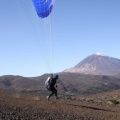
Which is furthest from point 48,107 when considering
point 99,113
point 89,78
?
point 89,78

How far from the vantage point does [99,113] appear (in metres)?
19.0

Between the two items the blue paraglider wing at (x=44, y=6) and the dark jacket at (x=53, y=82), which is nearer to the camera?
the blue paraglider wing at (x=44, y=6)

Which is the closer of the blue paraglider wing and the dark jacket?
the blue paraglider wing

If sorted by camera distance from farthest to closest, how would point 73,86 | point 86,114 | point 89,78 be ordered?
1. point 89,78
2. point 73,86
3. point 86,114

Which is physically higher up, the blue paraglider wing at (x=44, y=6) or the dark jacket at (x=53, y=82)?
the blue paraglider wing at (x=44, y=6)

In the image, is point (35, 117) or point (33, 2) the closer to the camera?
point (35, 117)

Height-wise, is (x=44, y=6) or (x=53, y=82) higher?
(x=44, y=6)

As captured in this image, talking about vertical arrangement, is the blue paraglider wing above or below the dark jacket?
above

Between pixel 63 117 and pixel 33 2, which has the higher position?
pixel 33 2

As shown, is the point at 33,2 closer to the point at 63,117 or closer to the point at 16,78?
the point at 63,117

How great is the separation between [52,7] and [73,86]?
79.2 m

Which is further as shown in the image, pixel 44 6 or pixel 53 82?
pixel 53 82

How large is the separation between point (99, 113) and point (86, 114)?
1.22 meters

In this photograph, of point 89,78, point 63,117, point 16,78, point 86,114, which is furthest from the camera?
point 89,78
